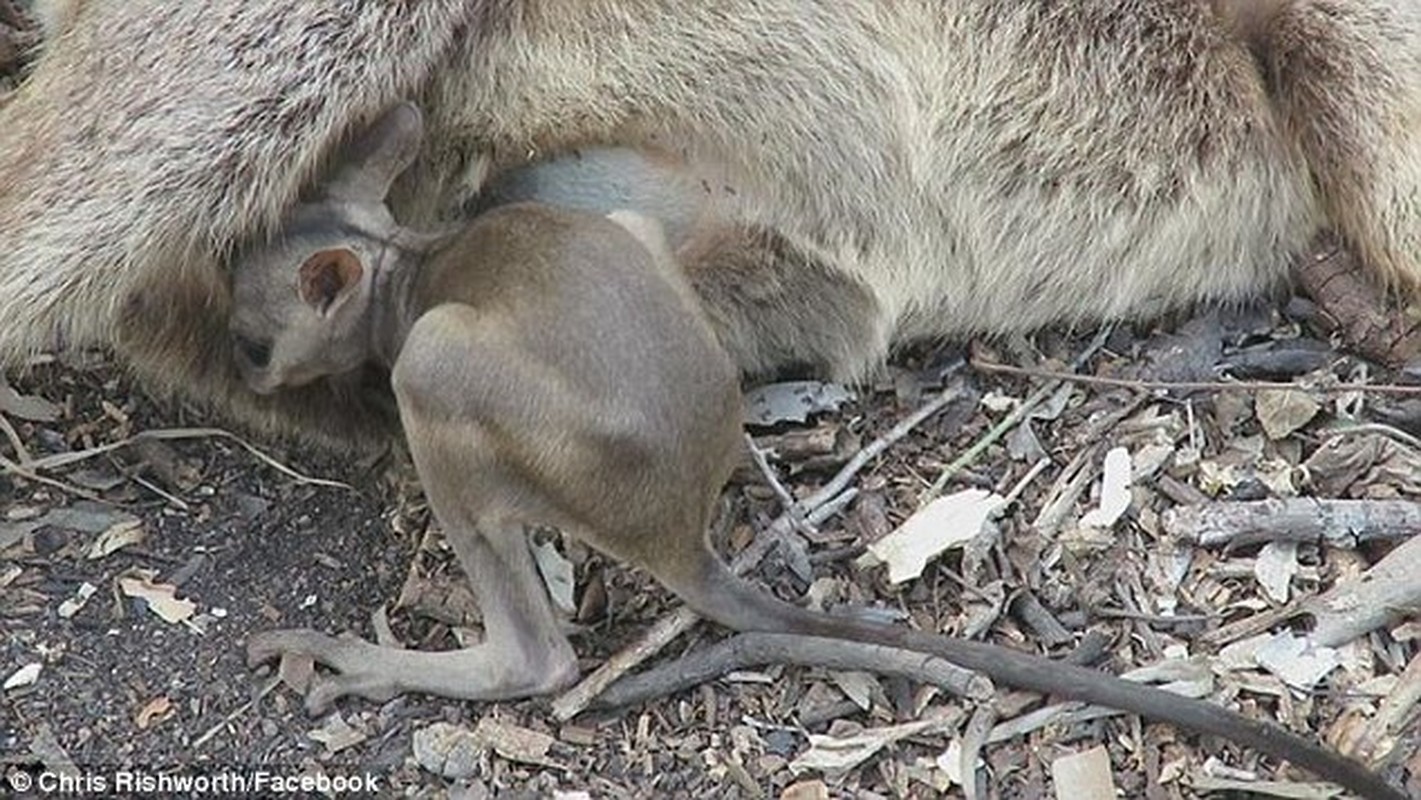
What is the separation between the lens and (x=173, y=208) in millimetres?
3736

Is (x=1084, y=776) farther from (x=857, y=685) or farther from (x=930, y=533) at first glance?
(x=930, y=533)

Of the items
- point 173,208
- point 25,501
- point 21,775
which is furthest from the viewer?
point 25,501

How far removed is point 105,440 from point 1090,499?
1945 millimetres

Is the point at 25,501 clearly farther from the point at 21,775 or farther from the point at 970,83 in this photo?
the point at 970,83

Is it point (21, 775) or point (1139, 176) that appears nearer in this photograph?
point (21, 775)

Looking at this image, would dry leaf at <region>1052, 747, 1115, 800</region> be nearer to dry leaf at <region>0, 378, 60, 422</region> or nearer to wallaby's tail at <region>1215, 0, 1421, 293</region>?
wallaby's tail at <region>1215, 0, 1421, 293</region>

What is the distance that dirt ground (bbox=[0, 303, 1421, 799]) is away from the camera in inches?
140

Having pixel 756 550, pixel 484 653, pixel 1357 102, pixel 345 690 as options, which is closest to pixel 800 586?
pixel 756 550

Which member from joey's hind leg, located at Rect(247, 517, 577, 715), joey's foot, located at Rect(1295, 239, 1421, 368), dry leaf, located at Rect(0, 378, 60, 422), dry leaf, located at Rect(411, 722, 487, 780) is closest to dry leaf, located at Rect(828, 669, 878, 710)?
joey's hind leg, located at Rect(247, 517, 577, 715)

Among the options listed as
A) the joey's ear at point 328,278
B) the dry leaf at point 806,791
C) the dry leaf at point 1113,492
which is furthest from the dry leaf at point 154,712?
the dry leaf at point 1113,492

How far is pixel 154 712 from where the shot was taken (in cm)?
362

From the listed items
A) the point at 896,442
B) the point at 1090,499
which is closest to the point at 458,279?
the point at 896,442

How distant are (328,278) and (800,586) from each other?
1022mm

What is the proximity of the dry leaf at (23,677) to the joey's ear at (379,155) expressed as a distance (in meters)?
0.99
